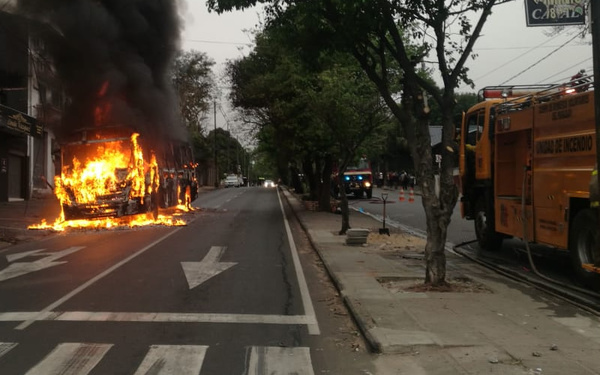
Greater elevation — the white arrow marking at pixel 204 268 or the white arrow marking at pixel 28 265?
the white arrow marking at pixel 28 265

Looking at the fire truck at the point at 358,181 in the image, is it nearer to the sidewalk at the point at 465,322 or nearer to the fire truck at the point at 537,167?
the fire truck at the point at 537,167

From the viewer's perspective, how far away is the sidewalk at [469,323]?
16.0 feet

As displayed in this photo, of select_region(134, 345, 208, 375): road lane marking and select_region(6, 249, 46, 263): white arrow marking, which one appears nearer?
select_region(134, 345, 208, 375): road lane marking

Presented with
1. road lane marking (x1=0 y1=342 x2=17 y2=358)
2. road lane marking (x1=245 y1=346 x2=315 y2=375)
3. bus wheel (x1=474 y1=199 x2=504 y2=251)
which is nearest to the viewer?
road lane marking (x1=245 y1=346 x2=315 y2=375)

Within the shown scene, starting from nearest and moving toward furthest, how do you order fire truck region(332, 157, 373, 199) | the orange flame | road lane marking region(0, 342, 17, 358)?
road lane marking region(0, 342, 17, 358) < the orange flame < fire truck region(332, 157, 373, 199)

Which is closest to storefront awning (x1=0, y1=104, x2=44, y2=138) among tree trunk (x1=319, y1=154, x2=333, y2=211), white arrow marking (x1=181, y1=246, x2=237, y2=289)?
tree trunk (x1=319, y1=154, x2=333, y2=211)

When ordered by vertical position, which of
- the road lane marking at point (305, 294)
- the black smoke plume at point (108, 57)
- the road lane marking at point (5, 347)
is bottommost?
the road lane marking at point (305, 294)

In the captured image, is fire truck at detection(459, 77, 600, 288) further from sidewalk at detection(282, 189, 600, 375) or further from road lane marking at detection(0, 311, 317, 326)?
road lane marking at detection(0, 311, 317, 326)

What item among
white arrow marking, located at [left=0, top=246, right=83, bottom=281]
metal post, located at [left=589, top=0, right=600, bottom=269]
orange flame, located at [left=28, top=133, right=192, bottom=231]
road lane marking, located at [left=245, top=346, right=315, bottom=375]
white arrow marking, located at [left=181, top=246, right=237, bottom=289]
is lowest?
road lane marking, located at [left=245, top=346, right=315, bottom=375]

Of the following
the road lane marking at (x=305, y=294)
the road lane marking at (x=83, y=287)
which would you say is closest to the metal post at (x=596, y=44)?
the road lane marking at (x=305, y=294)

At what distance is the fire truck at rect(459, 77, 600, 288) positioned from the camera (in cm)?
774

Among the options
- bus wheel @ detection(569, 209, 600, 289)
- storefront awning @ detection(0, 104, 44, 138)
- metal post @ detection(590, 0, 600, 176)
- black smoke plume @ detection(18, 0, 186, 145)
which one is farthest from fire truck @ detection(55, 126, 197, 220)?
metal post @ detection(590, 0, 600, 176)

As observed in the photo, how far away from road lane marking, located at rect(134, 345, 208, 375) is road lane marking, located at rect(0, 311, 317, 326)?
100 cm

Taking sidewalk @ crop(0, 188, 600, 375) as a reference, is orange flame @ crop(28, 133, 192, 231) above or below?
above
